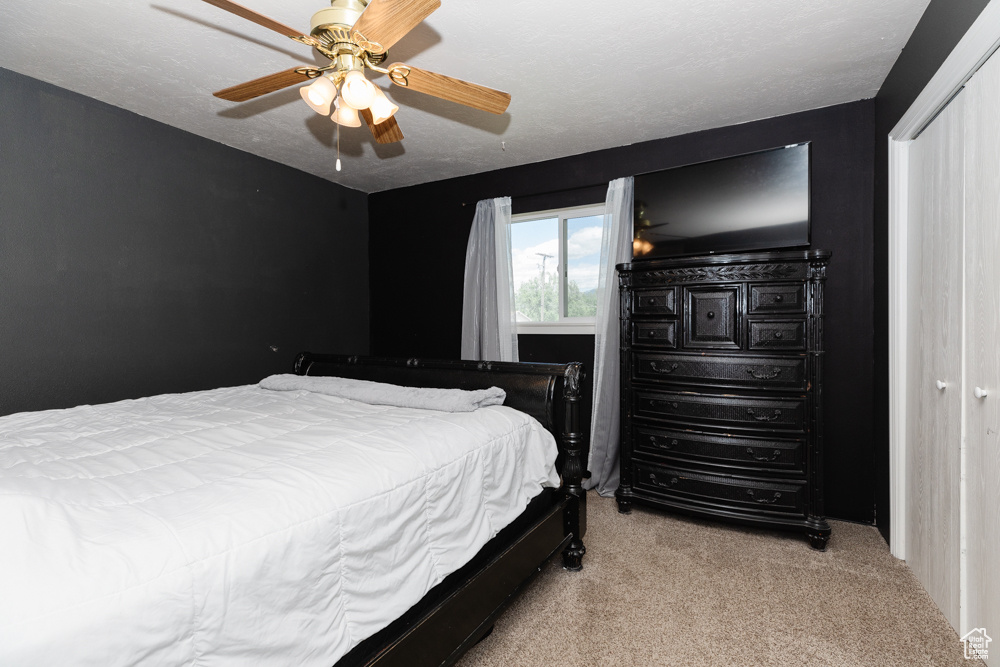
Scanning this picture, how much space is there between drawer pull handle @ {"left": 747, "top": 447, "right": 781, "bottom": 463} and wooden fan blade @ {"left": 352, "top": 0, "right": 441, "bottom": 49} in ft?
8.59

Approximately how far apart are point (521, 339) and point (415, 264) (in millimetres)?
1243

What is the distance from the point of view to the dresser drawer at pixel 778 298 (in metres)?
2.73

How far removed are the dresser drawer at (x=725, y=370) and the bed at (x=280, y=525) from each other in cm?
93

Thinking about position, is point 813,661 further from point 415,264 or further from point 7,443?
point 415,264

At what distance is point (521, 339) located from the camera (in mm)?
4141

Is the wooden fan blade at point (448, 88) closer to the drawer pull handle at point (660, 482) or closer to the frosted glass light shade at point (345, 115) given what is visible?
the frosted glass light shade at point (345, 115)

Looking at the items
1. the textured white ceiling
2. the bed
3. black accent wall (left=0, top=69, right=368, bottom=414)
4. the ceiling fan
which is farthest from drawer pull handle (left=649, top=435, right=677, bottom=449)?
black accent wall (left=0, top=69, right=368, bottom=414)

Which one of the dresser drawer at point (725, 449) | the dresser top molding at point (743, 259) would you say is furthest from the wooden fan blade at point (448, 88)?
the dresser drawer at point (725, 449)

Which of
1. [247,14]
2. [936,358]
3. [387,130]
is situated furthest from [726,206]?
[247,14]

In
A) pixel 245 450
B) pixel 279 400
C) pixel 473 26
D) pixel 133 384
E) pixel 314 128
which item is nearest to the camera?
pixel 245 450

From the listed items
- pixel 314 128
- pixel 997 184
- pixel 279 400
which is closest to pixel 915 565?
pixel 997 184

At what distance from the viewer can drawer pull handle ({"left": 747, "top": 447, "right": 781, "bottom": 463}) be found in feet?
9.08

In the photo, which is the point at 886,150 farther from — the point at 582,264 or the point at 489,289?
the point at 489,289

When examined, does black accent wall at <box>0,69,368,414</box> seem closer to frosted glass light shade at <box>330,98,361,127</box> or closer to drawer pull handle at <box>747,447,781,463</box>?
frosted glass light shade at <box>330,98,361,127</box>
